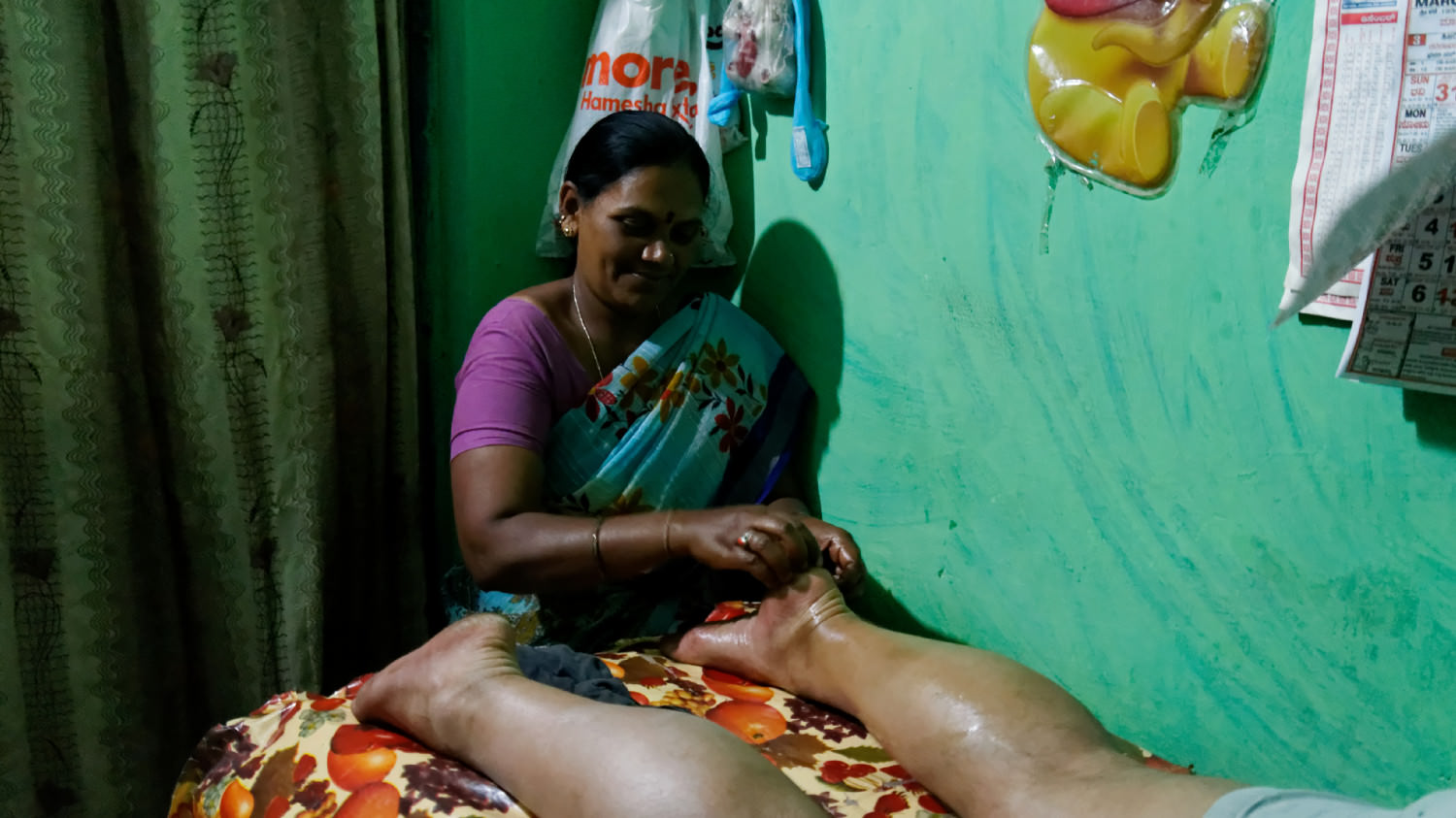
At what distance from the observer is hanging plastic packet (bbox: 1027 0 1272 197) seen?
3.34 feet

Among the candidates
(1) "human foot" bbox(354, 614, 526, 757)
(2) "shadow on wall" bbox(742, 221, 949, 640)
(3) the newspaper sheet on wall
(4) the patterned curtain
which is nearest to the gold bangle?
(1) "human foot" bbox(354, 614, 526, 757)

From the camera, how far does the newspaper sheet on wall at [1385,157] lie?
0.86 metres

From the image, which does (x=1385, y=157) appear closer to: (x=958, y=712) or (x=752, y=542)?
(x=958, y=712)

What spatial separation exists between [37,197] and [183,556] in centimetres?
61

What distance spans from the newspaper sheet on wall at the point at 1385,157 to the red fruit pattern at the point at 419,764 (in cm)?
49

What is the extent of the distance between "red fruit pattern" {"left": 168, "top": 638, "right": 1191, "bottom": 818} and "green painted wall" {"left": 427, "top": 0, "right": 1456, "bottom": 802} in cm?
18

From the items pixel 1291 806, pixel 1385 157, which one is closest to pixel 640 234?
pixel 1385 157

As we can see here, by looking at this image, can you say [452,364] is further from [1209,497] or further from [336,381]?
[1209,497]

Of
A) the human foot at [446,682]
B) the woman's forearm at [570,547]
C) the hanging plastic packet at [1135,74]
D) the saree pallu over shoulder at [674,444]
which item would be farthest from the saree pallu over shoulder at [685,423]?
the hanging plastic packet at [1135,74]

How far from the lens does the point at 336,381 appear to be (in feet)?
5.90

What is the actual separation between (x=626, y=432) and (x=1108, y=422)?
29.1 inches

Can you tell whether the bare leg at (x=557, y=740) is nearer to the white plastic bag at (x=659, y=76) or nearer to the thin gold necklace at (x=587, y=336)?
the thin gold necklace at (x=587, y=336)

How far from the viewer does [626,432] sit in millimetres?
1588

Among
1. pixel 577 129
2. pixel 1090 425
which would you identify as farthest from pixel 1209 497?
pixel 577 129
